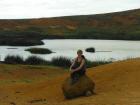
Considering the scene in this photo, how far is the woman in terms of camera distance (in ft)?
69.2

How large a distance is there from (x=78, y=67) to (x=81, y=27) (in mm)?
126409

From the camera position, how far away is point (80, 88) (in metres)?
21.6

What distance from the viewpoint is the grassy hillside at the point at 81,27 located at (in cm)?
13341

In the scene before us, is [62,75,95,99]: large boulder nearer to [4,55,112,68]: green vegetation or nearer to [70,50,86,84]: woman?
[70,50,86,84]: woman

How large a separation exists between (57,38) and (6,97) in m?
109

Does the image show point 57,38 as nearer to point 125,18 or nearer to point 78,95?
point 125,18

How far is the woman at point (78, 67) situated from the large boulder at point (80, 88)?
0.18 metres

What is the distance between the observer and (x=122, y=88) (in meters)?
22.0

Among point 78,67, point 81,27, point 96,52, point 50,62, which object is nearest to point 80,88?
point 78,67

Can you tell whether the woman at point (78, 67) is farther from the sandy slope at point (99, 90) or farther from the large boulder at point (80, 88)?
the sandy slope at point (99, 90)

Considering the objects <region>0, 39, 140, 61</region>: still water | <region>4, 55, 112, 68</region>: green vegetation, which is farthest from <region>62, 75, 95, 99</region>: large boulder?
<region>0, 39, 140, 61</region>: still water

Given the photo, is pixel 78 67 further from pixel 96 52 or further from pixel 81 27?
pixel 81 27

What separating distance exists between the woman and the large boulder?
0.18 m

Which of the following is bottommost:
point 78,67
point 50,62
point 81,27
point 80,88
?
point 81,27
